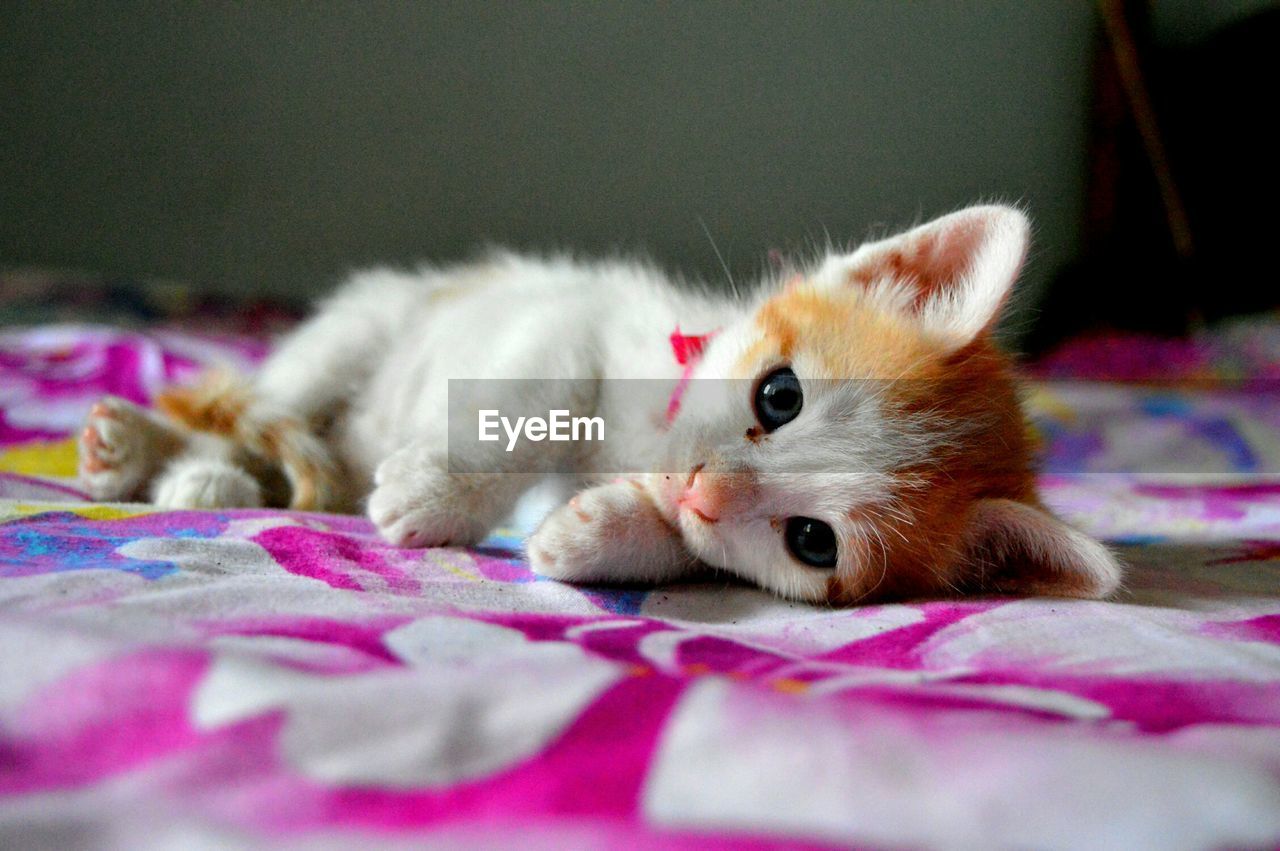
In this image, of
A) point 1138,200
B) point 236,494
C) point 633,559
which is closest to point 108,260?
point 236,494

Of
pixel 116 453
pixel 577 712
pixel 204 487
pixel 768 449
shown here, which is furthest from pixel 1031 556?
pixel 116 453

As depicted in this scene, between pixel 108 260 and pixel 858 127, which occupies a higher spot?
pixel 858 127

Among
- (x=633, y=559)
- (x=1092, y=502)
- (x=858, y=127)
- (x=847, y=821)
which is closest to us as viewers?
(x=847, y=821)

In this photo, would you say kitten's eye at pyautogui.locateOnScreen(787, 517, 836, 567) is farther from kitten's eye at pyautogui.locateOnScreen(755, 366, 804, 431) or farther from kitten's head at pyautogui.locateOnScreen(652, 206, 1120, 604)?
kitten's eye at pyautogui.locateOnScreen(755, 366, 804, 431)

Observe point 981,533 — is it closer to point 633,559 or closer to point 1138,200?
point 633,559

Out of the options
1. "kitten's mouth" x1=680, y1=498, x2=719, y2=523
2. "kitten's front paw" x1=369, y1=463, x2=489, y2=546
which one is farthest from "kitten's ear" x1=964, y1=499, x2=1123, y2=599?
"kitten's front paw" x1=369, y1=463, x2=489, y2=546

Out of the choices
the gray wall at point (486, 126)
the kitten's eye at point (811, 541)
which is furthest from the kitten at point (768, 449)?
the gray wall at point (486, 126)

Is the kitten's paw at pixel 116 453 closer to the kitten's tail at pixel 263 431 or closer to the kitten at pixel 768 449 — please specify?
the kitten at pixel 768 449
